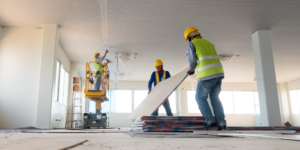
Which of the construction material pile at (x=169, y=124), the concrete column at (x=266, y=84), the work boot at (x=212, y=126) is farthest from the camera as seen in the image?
the concrete column at (x=266, y=84)

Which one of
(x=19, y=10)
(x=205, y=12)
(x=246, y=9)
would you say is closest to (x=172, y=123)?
(x=205, y=12)

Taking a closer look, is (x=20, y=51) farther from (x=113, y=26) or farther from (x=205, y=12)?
(x=205, y=12)

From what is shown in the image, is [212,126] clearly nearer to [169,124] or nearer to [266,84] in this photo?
[169,124]

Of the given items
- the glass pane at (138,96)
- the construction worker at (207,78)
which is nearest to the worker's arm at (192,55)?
the construction worker at (207,78)

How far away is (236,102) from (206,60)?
1527cm

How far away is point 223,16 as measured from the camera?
6293mm

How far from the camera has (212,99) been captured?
3277mm

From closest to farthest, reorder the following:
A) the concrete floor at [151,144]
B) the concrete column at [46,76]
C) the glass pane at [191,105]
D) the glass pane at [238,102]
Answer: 1. the concrete floor at [151,144]
2. the concrete column at [46,76]
3. the glass pane at [191,105]
4. the glass pane at [238,102]

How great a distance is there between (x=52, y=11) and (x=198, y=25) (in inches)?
164

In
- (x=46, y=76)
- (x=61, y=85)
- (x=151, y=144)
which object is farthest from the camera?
(x=61, y=85)

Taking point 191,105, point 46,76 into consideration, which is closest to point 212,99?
point 46,76

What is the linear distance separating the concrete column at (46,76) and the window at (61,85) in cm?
191

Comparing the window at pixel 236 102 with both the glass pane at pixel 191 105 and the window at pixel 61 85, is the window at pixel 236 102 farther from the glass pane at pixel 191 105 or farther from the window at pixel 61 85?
the window at pixel 61 85

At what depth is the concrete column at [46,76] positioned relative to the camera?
6255mm
